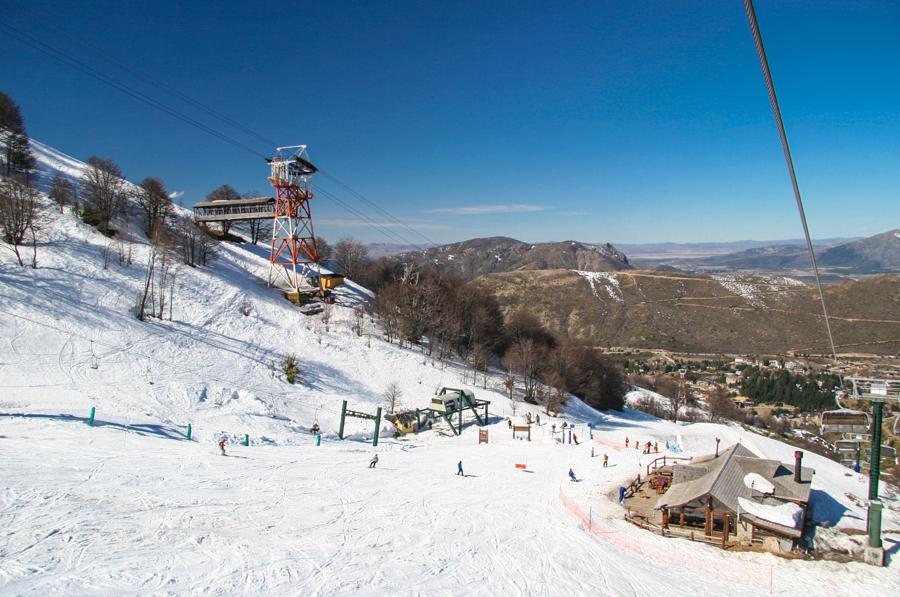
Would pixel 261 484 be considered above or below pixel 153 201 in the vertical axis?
below

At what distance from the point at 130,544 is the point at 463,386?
32929 mm

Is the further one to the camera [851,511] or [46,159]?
[46,159]

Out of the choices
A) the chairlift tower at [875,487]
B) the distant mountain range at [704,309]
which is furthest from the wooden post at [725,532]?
the distant mountain range at [704,309]

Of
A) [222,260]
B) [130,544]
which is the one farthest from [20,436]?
[222,260]

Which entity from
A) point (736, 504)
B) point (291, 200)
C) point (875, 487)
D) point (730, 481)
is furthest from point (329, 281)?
point (875, 487)

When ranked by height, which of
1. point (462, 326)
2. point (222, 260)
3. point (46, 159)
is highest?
point (46, 159)

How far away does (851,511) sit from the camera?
2288 centimetres

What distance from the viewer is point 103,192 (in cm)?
4525

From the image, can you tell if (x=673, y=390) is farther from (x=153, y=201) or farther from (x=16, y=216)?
(x=16, y=216)

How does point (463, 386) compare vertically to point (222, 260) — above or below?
below

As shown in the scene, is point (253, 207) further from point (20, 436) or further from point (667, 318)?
point (667, 318)

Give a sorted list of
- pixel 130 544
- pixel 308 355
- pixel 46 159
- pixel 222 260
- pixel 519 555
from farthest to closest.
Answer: pixel 46 159, pixel 222 260, pixel 308 355, pixel 519 555, pixel 130 544

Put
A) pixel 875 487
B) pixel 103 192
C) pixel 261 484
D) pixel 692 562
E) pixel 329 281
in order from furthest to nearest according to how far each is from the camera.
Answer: pixel 329 281 → pixel 103 192 → pixel 261 484 → pixel 875 487 → pixel 692 562

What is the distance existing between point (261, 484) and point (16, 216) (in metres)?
32.8
